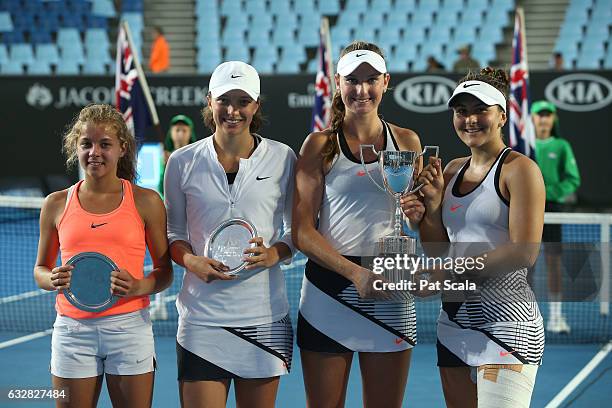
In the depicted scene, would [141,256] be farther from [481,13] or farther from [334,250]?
[481,13]

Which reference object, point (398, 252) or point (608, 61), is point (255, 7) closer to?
point (608, 61)

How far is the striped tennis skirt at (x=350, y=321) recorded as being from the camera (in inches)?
147

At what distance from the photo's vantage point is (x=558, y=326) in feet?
26.2

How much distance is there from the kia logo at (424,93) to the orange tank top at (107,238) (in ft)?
35.9

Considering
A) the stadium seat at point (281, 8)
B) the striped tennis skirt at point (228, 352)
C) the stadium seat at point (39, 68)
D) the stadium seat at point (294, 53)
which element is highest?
the stadium seat at point (281, 8)

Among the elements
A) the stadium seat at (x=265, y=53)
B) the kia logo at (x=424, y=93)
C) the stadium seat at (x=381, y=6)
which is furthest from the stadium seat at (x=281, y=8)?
the kia logo at (x=424, y=93)

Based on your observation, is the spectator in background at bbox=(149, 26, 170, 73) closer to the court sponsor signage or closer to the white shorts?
the court sponsor signage

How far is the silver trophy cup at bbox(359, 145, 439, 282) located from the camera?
11.1ft

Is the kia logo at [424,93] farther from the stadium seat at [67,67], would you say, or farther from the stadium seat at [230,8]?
the stadium seat at [67,67]

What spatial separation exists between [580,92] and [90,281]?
464 inches

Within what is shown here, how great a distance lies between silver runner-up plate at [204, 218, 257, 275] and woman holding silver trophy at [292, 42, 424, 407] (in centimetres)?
24

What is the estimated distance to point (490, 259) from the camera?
3367 mm

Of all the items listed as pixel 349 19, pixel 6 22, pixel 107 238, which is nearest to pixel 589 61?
pixel 349 19

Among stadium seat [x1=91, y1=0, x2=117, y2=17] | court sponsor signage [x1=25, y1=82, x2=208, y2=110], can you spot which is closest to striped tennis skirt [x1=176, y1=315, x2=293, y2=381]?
court sponsor signage [x1=25, y1=82, x2=208, y2=110]
